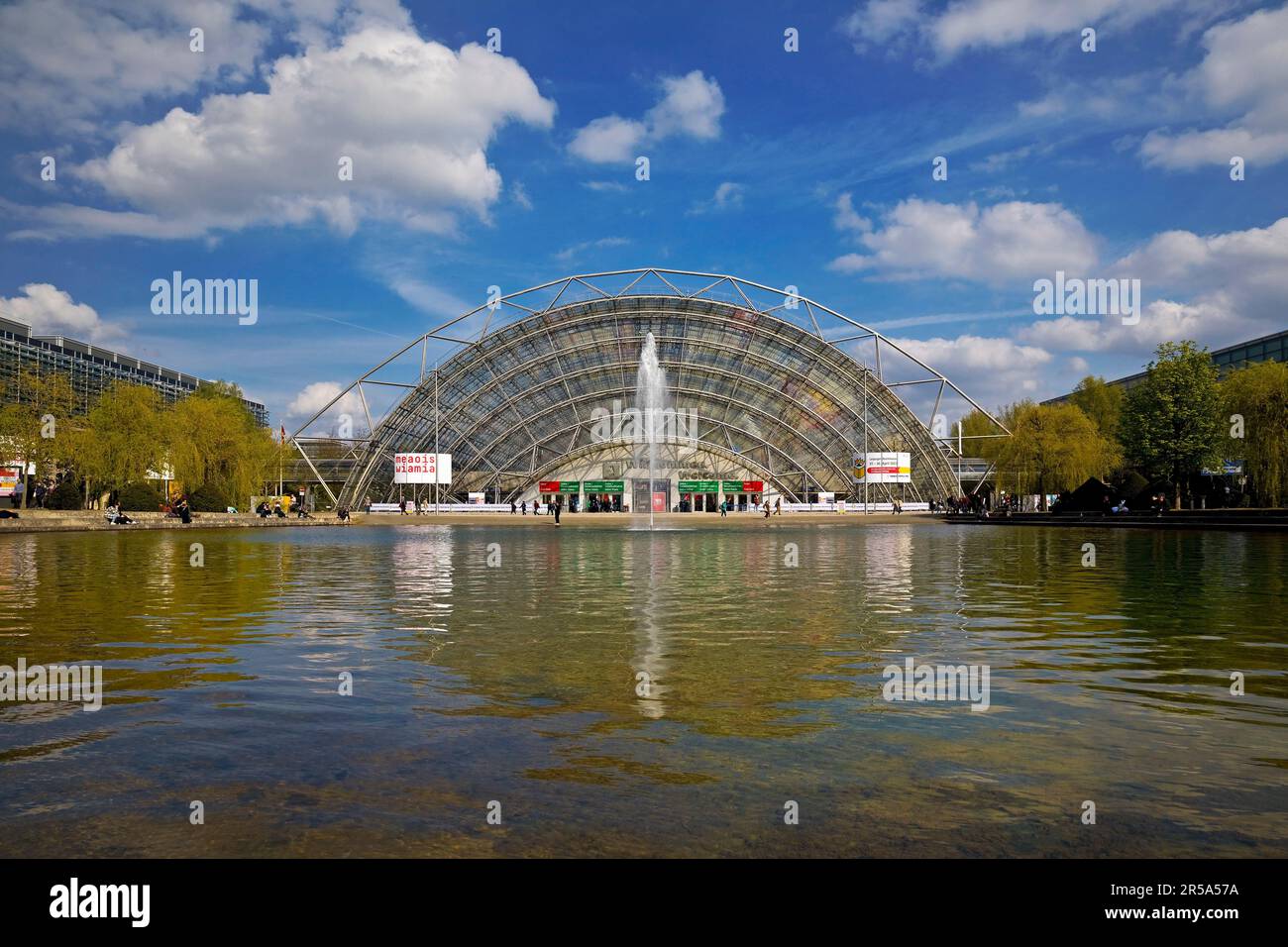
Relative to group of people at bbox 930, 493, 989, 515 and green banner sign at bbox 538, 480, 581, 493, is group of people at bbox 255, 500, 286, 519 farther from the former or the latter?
group of people at bbox 930, 493, 989, 515

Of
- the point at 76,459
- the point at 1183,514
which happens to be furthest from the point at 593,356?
the point at 1183,514

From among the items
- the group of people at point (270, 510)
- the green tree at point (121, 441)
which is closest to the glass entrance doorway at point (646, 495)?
the group of people at point (270, 510)

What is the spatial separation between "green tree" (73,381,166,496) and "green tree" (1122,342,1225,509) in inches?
2745

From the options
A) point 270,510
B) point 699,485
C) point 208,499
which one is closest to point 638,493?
point 699,485

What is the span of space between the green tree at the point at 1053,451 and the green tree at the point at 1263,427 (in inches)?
638

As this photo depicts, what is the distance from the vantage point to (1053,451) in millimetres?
68562

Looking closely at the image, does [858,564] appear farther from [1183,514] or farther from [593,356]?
[593,356]

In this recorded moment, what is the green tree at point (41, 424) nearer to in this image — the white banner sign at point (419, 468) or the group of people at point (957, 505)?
the white banner sign at point (419, 468)

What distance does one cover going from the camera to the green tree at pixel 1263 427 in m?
49.2

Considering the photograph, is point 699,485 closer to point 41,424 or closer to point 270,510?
point 270,510

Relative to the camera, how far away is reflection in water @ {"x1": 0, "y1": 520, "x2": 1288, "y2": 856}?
4.85 meters

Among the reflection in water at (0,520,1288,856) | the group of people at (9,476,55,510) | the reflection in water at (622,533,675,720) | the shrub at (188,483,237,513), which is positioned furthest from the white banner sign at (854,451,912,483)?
the reflection in water at (0,520,1288,856)

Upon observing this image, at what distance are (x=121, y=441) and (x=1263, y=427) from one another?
7275cm
